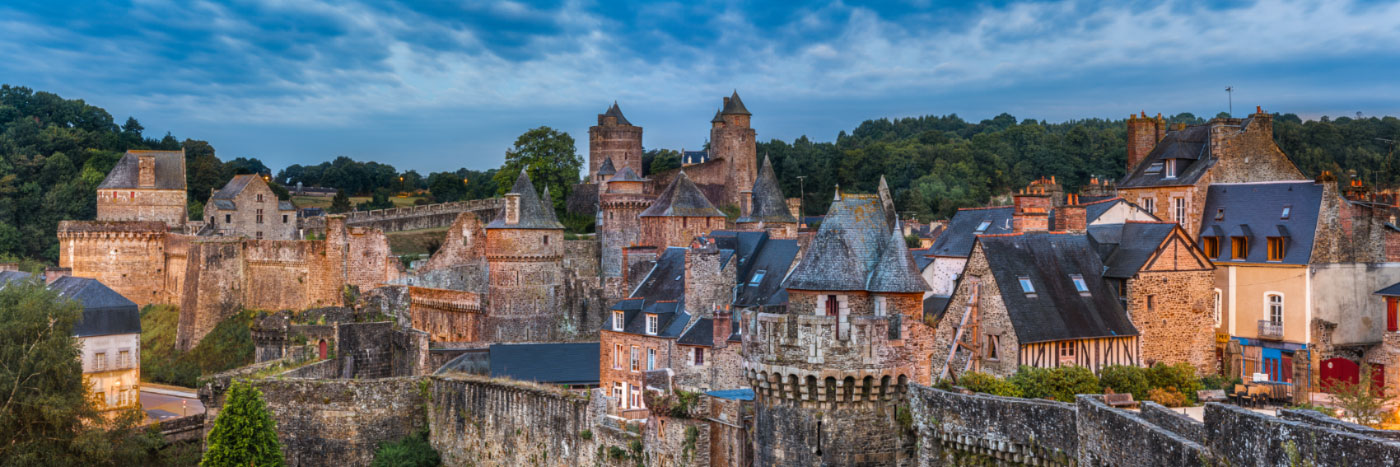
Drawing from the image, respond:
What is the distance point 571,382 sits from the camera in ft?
103

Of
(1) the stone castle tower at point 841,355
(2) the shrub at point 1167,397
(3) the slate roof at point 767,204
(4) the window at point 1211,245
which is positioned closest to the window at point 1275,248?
(4) the window at point 1211,245

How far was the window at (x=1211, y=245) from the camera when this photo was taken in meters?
27.9

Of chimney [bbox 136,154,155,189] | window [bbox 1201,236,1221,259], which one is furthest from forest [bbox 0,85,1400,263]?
window [bbox 1201,236,1221,259]

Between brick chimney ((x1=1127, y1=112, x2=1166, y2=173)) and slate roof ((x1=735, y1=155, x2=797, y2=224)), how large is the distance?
14.6 m

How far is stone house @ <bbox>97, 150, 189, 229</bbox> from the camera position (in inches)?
2221

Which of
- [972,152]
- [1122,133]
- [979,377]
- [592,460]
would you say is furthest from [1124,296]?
[1122,133]

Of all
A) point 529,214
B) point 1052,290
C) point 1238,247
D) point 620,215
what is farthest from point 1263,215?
point 620,215

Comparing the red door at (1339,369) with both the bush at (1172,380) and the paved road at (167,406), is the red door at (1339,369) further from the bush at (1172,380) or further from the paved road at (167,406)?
the paved road at (167,406)

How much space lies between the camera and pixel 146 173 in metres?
57.0

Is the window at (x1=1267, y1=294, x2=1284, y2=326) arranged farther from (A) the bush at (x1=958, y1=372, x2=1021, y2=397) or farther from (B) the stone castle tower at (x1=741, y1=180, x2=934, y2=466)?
(B) the stone castle tower at (x1=741, y1=180, x2=934, y2=466)

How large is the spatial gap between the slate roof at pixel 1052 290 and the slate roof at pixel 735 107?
43335 mm

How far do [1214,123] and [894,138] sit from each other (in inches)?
3233

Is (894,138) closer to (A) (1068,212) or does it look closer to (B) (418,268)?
(B) (418,268)

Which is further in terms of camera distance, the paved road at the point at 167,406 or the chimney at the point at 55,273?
the chimney at the point at 55,273
